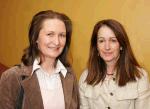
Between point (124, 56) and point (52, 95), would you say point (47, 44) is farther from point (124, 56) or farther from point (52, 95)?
point (124, 56)

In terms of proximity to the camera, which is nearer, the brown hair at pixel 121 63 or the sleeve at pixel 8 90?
the sleeve at pixel 8 90

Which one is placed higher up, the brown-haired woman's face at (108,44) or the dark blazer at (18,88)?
the brown-haired woman's face at (108,44)

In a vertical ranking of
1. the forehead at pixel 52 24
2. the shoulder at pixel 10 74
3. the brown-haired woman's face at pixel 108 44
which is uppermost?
the forehead at pixel 52 24

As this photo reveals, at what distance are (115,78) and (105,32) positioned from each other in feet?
1.13

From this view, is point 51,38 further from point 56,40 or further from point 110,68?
point 110,68

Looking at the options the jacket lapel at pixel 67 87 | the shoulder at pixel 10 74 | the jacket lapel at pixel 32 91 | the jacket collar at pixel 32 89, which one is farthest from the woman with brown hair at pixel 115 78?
the shoulder at pixel 10 74

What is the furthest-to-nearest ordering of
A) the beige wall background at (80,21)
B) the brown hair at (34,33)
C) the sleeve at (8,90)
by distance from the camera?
the beige wall background at (80,21) < the brown hair at (34,33) < the sleeve at (8,90)

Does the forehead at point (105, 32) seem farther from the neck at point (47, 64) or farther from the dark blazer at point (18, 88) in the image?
the dark blazer at point (18, 88)

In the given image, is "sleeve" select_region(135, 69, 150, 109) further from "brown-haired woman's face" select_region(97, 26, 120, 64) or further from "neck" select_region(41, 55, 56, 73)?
"neck" select_region(41, 55, 56, 73)

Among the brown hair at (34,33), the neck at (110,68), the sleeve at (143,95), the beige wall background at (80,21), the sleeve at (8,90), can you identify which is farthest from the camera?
the beige wall background at (80,21)

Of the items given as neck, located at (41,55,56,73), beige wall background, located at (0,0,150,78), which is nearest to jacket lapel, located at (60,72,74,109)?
neck, located at (41,55,56,73)

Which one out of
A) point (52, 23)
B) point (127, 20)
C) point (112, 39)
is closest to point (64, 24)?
point (52, 23)

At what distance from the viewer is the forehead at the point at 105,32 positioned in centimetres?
205

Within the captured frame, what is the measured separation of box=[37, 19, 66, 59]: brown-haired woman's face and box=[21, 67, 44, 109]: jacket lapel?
0.19 m
